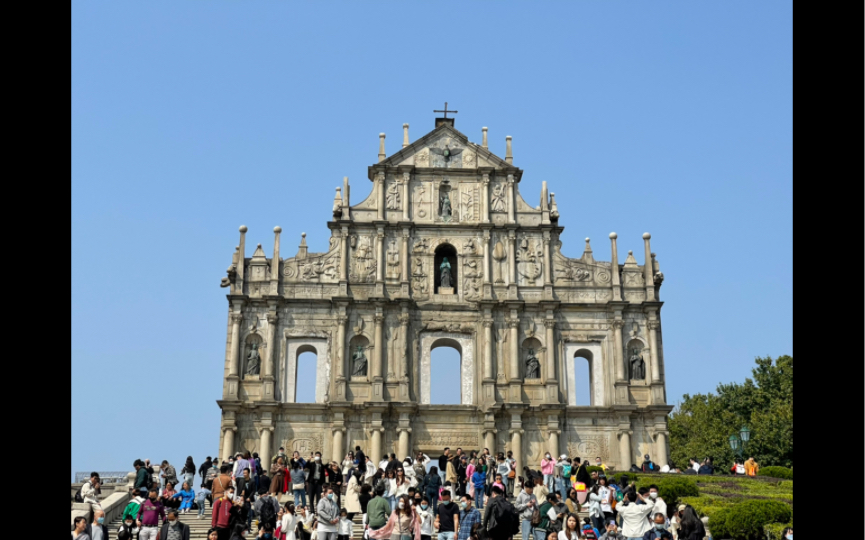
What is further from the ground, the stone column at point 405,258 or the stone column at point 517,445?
the stone column at point 405,258

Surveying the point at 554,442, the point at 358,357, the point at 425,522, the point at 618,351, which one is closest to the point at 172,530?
the point at 425,522

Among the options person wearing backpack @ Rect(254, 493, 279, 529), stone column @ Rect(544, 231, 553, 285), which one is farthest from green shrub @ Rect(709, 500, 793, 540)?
stone column @ Rect(544, 231, 553, 285)

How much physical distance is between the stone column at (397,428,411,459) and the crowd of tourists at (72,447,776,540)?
8.26 meters

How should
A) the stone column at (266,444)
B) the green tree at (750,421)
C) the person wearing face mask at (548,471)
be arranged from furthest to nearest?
the green tree at (750,421) < the stone column at (266,444) < the person wearing face mask at (548,471)

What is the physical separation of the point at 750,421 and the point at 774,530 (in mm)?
36106

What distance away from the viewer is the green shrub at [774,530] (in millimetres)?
19598

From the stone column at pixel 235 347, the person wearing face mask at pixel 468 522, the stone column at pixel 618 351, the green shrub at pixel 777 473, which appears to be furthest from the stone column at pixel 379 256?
the person wearing face mask at pixel 468 522

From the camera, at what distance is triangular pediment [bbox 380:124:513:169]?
40594 mm

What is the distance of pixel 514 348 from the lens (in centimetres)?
3806

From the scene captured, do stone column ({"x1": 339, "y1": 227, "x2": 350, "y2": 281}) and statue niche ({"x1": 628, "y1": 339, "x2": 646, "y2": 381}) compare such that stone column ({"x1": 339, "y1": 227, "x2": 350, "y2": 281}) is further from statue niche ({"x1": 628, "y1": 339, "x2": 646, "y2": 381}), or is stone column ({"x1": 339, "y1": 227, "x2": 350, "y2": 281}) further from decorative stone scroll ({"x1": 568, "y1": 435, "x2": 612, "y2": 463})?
statue niche ({"x1": 628, "y1": 339, "x2": 646, "y2": 381})

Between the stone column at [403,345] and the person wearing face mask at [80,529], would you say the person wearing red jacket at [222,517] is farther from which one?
the stone column at [403,345]

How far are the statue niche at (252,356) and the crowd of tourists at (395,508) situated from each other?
31.5 feet

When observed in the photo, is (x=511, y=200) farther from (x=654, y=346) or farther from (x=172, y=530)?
(x=172, y=530)
